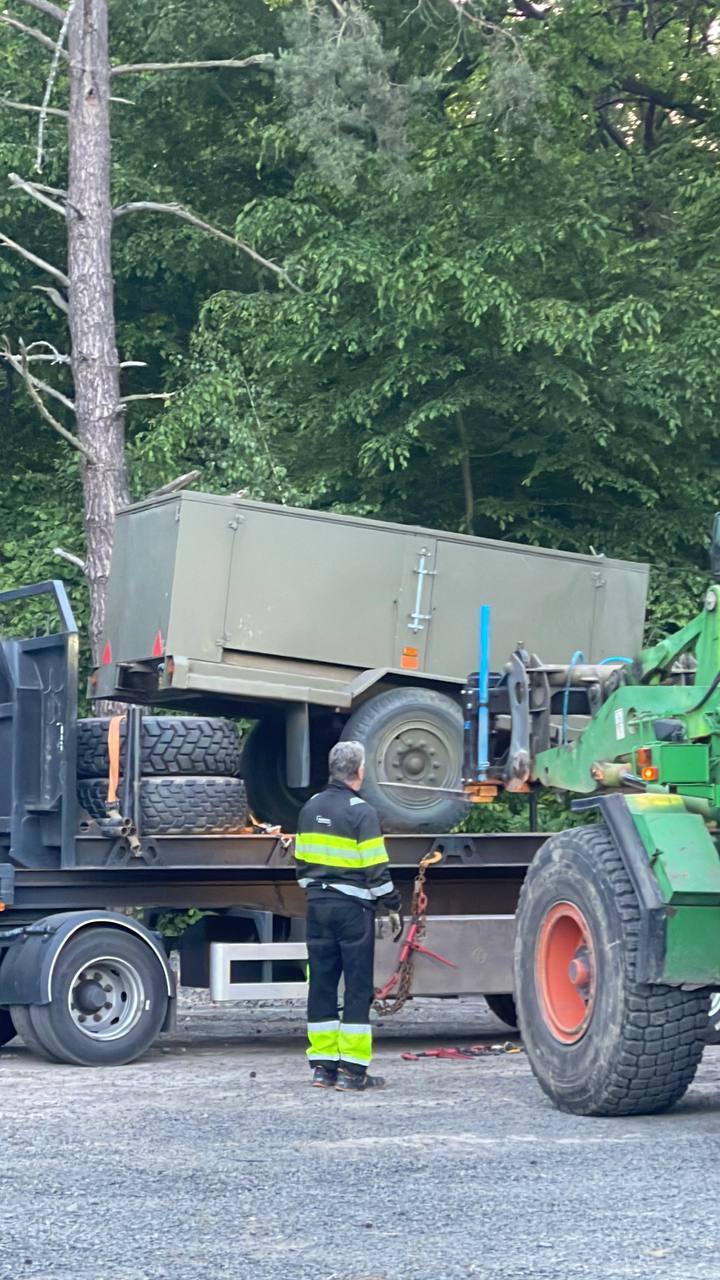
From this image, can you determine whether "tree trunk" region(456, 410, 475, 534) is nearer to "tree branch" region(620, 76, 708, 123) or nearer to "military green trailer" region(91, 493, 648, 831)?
"tree branch" region(620, 76, 708, 123)

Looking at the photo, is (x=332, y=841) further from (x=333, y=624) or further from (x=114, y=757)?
(x=333, y=624)

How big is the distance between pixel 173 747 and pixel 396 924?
1.72 m

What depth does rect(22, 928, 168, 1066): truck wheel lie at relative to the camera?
1016 centimetres

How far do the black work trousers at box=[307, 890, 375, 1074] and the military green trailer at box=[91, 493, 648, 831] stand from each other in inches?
97.1

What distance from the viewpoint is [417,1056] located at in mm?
10703

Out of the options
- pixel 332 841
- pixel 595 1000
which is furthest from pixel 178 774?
pixel 595 1000

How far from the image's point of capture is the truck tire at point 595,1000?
7.56 m

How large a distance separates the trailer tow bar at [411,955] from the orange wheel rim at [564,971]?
272 centimetres

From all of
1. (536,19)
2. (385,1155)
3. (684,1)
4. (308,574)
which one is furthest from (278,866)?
(684,1)

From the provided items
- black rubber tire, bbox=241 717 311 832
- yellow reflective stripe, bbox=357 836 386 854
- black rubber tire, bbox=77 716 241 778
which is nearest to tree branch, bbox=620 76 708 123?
black rubber tire, bbox=241 717 311 832

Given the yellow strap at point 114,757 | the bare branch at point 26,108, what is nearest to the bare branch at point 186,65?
the bare branch at point 26,108

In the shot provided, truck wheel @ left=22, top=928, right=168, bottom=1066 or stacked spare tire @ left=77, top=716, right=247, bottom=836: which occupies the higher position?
stacked spare tire @ left=77, top=716, right=247, bottom=836

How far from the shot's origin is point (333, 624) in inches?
466

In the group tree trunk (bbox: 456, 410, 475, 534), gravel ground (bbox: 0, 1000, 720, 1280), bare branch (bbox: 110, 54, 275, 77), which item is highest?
bare branch (bbox: 110, 54, 275, 77)
